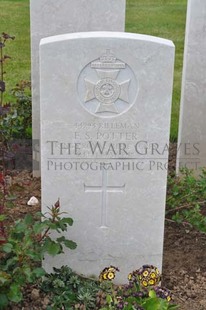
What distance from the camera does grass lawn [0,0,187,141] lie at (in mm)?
7910

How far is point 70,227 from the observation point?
11.7ft

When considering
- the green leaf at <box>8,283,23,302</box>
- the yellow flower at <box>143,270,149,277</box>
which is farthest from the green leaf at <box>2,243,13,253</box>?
the yellow flower at <box>143,270,149,277</box>

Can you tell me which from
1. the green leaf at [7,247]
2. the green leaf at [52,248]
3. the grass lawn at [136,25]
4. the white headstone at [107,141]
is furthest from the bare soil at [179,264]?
the grass lawn at [136,25]

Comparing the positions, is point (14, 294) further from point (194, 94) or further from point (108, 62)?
point (194, 94)

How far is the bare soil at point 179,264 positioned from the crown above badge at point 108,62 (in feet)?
3.35

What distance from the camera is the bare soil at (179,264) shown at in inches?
138

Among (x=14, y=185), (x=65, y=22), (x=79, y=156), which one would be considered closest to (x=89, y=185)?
(x=79, y=156)

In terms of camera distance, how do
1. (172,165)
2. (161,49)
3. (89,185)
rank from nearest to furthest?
1. (161,49)
2. (89,185)
3. (172,165)

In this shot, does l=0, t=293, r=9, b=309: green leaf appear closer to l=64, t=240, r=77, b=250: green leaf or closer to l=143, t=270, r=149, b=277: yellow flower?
l=64, t=240, r=77, b=250: green leaf

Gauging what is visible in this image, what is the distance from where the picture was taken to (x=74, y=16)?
4.62 metres

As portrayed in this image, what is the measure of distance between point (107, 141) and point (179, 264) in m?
1.07

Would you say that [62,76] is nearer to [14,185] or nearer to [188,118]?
[14,185]

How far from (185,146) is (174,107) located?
1729 millimetres

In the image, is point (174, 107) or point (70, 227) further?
point (174, 107)
